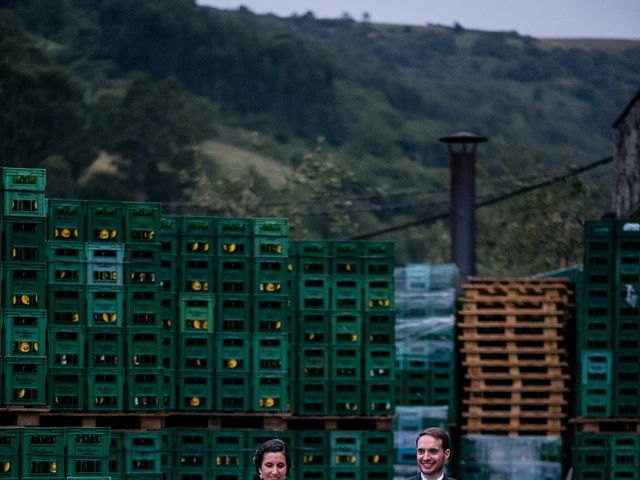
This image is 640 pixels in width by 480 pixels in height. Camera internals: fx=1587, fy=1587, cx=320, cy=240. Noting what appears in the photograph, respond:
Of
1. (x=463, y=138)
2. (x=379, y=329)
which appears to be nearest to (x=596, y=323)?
(x=379, y=329)

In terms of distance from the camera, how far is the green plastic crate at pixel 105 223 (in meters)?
17.0

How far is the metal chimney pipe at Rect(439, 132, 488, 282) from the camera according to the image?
26.6 m

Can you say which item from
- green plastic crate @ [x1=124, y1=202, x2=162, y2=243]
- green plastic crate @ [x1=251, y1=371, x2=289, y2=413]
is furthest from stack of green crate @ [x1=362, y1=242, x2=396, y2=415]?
green plastic crate @ [x1=124, y1=202, x2=162, y2=243]

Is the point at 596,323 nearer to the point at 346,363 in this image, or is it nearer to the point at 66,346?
the point at 346,363

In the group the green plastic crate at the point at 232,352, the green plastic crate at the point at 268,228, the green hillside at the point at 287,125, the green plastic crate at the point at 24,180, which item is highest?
the green hillside at the point at 287,125

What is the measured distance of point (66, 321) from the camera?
55.1ft

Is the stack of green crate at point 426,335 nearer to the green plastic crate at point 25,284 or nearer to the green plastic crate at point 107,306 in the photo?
the green plastic crate at point 107,306

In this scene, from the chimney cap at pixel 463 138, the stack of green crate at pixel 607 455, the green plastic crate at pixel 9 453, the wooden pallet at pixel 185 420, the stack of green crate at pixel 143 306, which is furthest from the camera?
the chimney cap at pixel 463 138

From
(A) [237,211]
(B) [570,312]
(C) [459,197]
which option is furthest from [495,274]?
(B) [570,312]

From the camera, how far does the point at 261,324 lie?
18.4 m

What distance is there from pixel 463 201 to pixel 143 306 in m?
10.8

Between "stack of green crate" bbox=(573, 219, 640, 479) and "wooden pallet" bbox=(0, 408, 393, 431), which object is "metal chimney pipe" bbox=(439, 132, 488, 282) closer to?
"stack of green crate" bbox=(573, 219, 640, 479)

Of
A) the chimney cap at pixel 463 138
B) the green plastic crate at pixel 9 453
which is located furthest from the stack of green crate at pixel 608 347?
the green plastic crate at pixel 9 453

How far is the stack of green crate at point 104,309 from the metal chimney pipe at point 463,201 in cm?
1019
